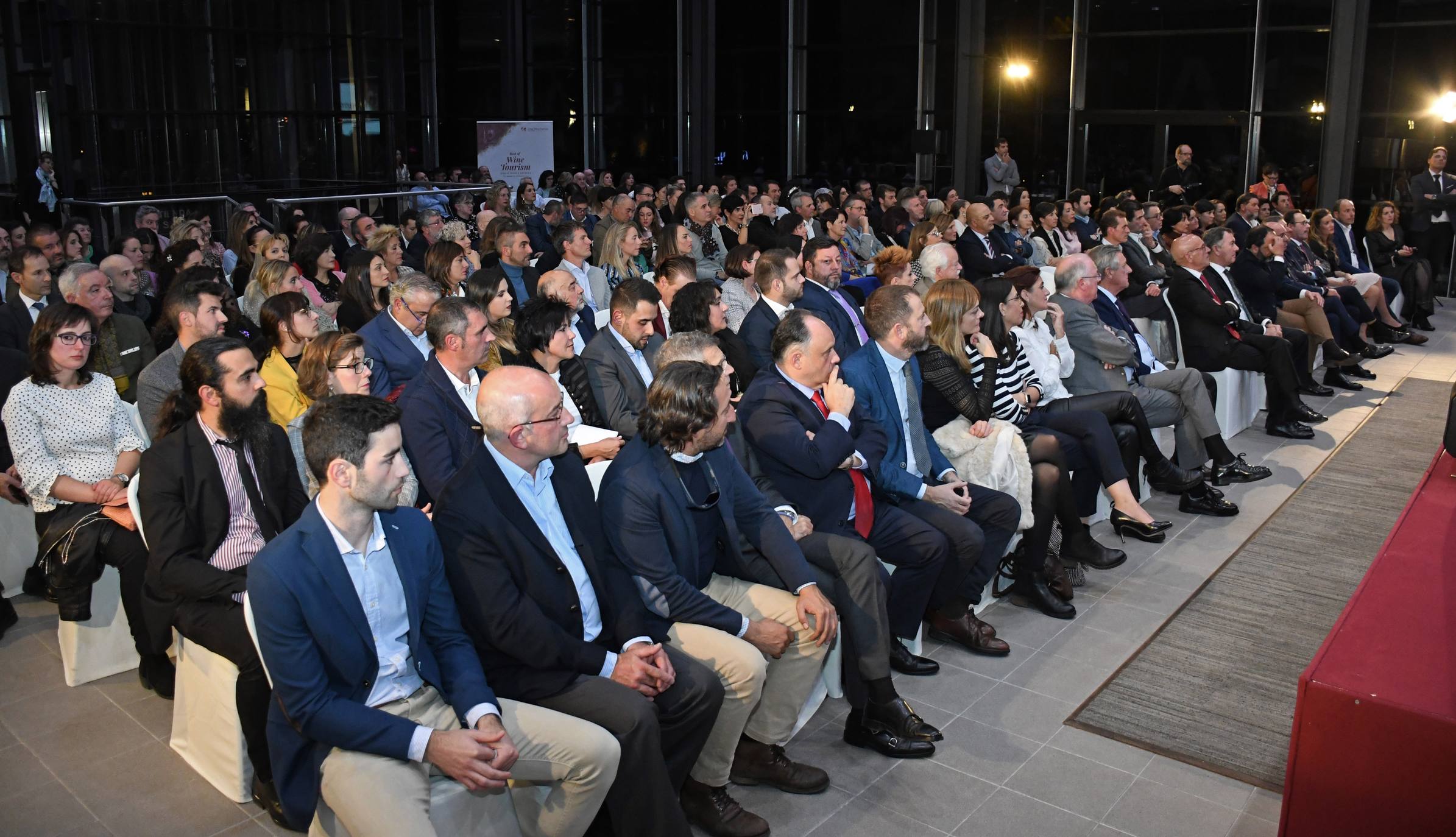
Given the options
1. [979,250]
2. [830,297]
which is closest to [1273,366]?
[979,250]

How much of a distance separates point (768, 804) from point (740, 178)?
15702mm

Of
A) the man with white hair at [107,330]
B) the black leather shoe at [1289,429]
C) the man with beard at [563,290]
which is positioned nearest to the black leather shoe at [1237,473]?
the black leather shoe at [1289,429]

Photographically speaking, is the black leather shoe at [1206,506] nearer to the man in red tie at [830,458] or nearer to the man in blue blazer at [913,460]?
the man in blue blazer at [913,460]

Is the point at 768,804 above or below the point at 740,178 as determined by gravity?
below

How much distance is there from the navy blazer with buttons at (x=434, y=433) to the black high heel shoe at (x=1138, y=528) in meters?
3.18

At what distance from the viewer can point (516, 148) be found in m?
14.4

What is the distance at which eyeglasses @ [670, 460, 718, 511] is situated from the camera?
3.46m

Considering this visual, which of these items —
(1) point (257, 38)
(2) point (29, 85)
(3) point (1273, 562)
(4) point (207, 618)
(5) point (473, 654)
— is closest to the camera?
(5) point (473, 654)

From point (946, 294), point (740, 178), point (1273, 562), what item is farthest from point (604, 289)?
point (740, 178)

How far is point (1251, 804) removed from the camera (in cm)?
346

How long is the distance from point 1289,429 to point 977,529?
13.3 feet

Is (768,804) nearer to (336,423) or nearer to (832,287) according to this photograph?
(336,423)

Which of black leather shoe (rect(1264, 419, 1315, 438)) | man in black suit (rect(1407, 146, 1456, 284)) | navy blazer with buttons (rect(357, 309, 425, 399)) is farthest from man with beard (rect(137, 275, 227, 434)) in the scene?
man in black suit (rect(1407, 146, 1456, 284))

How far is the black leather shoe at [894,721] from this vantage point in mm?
3773
